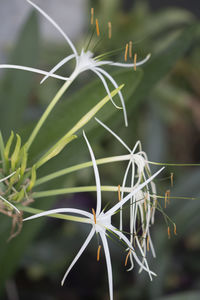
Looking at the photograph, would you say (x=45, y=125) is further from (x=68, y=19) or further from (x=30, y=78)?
(x=68, y=19)

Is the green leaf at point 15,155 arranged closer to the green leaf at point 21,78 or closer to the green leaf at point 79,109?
the green leaf at point 79,109

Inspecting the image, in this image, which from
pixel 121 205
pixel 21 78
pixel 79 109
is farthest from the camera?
pixel 21 78

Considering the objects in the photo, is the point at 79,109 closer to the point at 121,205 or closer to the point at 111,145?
the point at 121,205

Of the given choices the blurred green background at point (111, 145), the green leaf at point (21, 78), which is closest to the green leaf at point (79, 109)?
the blurred green background at point (111, 145)

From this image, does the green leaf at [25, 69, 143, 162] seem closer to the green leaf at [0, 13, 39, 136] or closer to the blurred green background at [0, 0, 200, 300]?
the blurred green background at [0, 0, 200, 300]

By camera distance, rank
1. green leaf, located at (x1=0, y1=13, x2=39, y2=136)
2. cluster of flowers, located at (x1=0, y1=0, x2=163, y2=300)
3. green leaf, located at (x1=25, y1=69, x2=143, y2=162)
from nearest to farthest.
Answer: cluster of flowers, located at (x1=0, y1=0, x2=163, y2=300), green leaf, located at (x1=25, y1=69, x2=143, y2=162), green leaf, located at (x1=0, y1=13, x2=39, y2=136)

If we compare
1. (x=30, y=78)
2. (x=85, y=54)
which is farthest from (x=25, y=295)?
(x=85, y=54)

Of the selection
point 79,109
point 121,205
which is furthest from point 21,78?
point 121,205

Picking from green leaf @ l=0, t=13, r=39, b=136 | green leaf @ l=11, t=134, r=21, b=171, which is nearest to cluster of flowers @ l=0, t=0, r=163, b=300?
green leaf @ l=11, t=134, r=21, b=171
